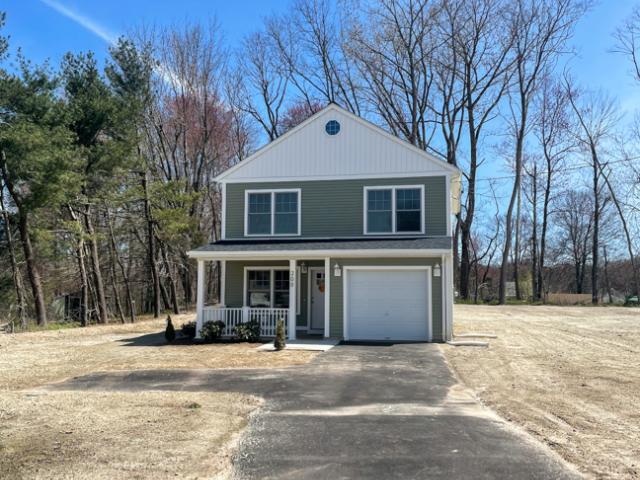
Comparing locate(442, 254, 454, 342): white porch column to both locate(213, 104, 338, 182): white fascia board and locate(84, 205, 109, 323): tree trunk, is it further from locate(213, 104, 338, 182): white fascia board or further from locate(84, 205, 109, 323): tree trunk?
locate(84, 205, 109, 323): tree trunk

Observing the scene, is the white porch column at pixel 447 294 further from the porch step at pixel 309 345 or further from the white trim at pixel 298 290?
the white trim at pixel 298 290

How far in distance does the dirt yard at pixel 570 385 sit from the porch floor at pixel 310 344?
10.2 feet

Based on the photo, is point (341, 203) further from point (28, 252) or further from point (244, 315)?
point (28, 252)

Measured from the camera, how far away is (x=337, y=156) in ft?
56.8

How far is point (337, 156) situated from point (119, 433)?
1268cm

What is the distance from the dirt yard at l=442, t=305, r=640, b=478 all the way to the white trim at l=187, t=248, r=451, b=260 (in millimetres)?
2632

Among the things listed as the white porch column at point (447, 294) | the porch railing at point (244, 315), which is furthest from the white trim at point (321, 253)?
the porch railing at point (244, 315)

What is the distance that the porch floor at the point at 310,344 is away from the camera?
13.7 meters

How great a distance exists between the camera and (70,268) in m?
25.6

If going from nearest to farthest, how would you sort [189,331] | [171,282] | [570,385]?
[570,385] < [189,331] < [171,282]

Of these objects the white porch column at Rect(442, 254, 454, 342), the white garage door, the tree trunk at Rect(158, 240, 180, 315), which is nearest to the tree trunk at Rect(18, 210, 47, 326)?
the tree trunk at Rect(158, 240, 180, 315)

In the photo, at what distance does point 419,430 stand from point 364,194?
11368 millimetres

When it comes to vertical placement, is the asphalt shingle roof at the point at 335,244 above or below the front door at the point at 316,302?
above

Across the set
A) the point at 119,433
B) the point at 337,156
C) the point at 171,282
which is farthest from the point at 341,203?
the point at 171,282
